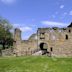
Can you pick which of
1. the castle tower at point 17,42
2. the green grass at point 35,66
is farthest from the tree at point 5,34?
the green grass at point 35,66

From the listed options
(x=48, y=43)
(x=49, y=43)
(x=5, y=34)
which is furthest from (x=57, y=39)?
(x=5, y=34)

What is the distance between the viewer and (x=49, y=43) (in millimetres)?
64375

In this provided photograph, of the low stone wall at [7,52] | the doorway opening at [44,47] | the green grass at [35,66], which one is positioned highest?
the doorway opening at [44,47]

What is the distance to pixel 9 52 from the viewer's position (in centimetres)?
6159

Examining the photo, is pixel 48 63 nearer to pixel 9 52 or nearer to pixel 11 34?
pixel 9 52

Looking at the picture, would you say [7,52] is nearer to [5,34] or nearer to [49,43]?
[49,43]

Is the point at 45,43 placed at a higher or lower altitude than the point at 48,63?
higher

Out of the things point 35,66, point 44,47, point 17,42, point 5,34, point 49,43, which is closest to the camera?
point 35,66

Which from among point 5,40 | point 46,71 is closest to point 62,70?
point 46,71

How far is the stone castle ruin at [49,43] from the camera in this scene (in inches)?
2463

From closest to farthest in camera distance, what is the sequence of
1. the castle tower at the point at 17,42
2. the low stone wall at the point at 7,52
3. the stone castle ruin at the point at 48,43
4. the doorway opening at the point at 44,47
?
the low stone wall at the point at 7,52
the stone castle ruin at the point at 48,43
the doorway opening at the point at 44,47
the castle tower at the point at 17,42

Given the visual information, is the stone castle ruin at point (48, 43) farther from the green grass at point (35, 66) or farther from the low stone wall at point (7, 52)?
the green grass at point (35, 66)

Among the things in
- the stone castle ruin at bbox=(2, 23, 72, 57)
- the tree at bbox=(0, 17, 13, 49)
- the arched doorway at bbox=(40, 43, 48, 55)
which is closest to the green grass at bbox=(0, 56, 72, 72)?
the stone castle ruin at bbox=(2, 23, 72, 57)

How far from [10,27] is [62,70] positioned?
176ft
